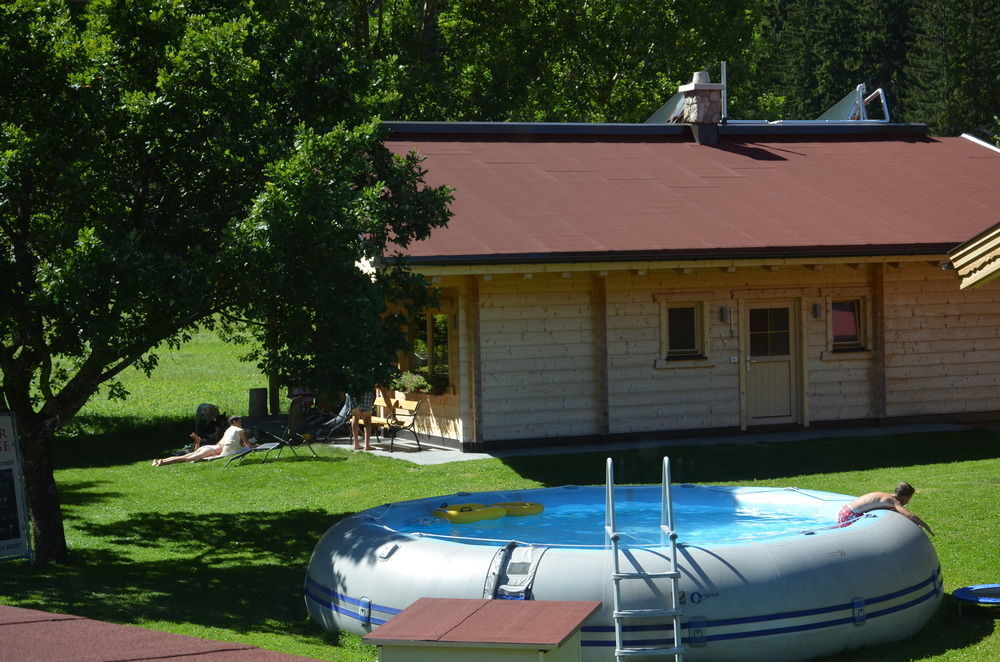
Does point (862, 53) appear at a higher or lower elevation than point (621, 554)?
higher

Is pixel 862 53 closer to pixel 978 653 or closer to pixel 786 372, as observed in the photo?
pixel 786 372

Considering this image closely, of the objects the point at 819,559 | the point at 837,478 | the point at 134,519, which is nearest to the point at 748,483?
the point at 837,478

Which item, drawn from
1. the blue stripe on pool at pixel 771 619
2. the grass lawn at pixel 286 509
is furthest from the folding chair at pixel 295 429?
the blue stripe on pool at pixel 771 619

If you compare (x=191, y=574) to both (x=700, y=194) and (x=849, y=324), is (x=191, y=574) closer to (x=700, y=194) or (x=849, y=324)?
(x=700, y=194)

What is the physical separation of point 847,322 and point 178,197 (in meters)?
12.1

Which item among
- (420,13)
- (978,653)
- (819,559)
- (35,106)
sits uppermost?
(420,13)

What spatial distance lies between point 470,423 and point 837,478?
17.9 ft

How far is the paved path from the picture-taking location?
400 cm

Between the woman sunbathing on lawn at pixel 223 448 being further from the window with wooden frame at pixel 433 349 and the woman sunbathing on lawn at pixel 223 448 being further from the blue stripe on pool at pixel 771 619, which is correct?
the blue stripe on pool at pixel 771 619

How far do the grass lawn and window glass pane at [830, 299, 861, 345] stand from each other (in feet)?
6.68

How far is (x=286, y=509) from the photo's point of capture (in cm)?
1489

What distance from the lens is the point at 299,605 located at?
35.1ft

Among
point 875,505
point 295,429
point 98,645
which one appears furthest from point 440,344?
point 98,645

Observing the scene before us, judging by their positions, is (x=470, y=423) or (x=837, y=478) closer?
(x=837, y=478)
